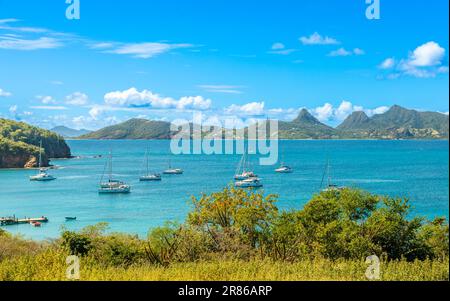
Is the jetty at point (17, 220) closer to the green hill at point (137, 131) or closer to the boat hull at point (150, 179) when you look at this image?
the boat hull at point (150, 179)

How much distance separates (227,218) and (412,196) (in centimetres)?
4180

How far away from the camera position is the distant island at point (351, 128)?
119562mm

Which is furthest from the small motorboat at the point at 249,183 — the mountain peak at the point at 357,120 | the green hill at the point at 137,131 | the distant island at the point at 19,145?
the mountain peak at the point at 357,120

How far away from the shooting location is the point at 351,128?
14475 centimetres

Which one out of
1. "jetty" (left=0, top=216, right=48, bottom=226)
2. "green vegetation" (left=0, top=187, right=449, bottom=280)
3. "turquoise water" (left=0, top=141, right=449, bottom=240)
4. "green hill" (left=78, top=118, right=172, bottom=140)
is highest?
"green hill" (left=78, top=118, right=172, bottom=140)

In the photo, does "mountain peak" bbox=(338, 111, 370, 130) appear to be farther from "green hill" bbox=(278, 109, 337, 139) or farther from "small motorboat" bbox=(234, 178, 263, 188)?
"small motorboat" bbox=(234, 178, 263, 188)

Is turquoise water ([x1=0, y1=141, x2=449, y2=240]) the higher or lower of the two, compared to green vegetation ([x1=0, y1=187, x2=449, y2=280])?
lower

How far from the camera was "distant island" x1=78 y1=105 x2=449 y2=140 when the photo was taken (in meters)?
120

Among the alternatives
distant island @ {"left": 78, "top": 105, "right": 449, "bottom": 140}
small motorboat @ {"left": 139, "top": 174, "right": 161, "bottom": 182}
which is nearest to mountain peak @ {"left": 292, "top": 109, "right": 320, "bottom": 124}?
distant island @ {"left": 78, "top": 105, "right": 449, "bottom": 140}

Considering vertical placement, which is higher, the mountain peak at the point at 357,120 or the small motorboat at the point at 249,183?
the mountain peak at the point at 357,120

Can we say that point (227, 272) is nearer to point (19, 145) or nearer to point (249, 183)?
point (249, 183)

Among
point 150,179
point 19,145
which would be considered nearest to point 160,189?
point 150,179
